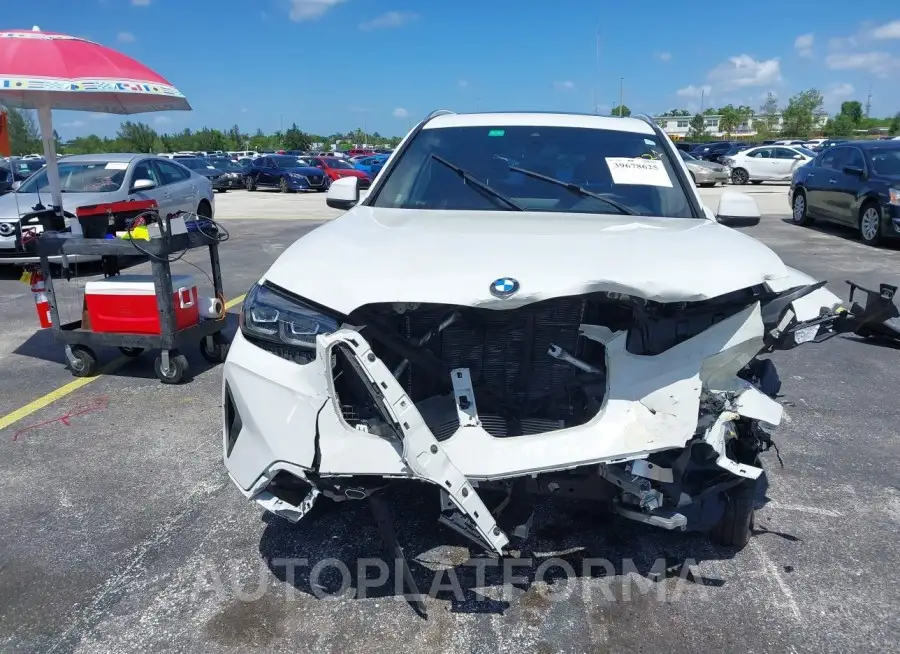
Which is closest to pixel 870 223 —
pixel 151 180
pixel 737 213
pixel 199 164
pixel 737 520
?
pixel 737 213

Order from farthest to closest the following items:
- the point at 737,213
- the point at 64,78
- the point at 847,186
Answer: the point at 847,186, the point at 64,78, the point at 737,213

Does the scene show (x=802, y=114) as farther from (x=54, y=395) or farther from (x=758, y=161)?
(x=54, y=395)

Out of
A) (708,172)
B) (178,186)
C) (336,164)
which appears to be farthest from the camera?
(336,164)

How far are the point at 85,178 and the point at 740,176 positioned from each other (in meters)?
23.2

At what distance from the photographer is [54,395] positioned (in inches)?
195

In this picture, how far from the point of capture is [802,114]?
73.6 metres

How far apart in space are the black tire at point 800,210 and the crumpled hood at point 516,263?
41.9 feet

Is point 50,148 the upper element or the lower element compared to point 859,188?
upper

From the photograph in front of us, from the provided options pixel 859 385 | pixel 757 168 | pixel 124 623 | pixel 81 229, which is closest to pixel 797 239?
pixel 859 385

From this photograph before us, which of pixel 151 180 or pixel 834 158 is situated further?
pixel 834 158

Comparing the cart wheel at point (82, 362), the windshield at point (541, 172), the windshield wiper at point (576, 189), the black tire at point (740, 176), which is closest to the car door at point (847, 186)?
the windshield at point (541, 172)

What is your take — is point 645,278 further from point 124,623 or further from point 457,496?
point 124,623

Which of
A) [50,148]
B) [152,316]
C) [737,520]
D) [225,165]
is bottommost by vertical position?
[737,520]

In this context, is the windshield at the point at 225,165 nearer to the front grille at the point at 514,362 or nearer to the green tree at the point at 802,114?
the front grille at the point at 514,362
